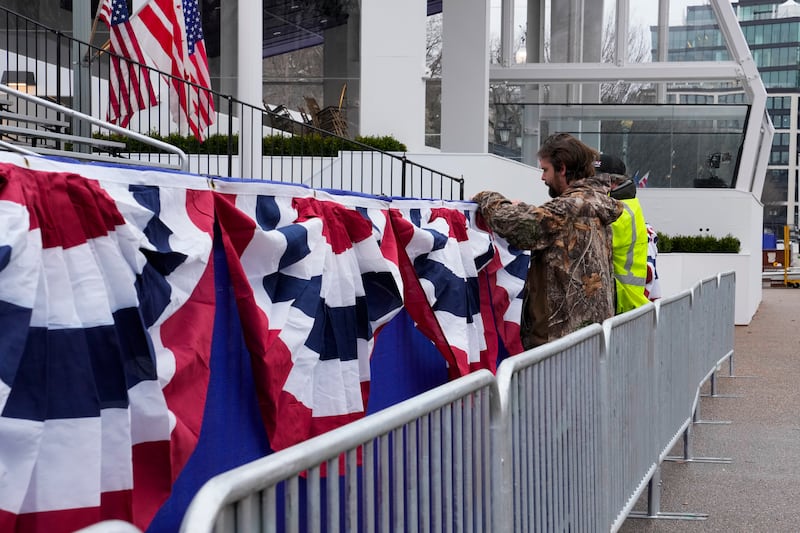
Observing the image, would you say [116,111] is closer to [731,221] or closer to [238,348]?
[238,348]

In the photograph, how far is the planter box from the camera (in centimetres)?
2189

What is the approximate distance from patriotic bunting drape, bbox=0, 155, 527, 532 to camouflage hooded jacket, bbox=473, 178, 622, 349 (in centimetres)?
101

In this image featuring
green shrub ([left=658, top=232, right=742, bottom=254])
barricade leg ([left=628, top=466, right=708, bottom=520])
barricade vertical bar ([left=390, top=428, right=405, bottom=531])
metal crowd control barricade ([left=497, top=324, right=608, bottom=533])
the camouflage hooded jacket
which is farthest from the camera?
green shrub ([left=658, top=232, right=742, bottom=254])

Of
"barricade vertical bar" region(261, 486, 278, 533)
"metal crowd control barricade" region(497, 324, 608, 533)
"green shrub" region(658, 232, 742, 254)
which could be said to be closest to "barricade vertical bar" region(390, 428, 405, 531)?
"barricade vertical bar" region(261, 486, 278, 533)

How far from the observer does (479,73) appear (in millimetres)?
24766

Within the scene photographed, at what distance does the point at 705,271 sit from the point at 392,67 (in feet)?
24.7

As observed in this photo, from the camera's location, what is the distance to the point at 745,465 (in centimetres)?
827

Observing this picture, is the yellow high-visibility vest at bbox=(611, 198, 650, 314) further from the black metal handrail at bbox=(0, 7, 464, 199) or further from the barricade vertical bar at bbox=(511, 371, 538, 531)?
the black metal handrail at bbox=(0, 7, 464, 199)

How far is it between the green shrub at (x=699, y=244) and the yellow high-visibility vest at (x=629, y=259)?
17.7 meters

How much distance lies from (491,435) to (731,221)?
24640mm

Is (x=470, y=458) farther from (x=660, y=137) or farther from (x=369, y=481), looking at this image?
(x=660, y=137)

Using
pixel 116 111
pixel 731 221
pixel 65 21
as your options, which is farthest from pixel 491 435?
pixel 731 221

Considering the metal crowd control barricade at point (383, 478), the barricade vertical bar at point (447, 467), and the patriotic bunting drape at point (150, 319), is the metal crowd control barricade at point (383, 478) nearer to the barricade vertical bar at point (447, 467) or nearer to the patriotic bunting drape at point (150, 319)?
the barricade vertical bar at point (447, 467)

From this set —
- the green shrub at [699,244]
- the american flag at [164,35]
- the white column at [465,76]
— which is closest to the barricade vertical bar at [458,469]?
the american flag at [164,35]
